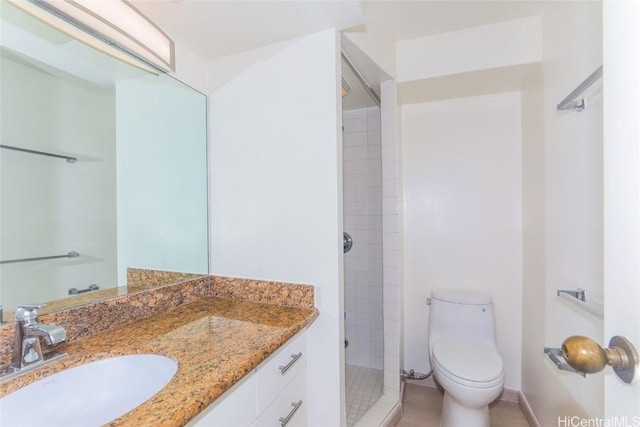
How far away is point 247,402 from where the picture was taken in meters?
0.87

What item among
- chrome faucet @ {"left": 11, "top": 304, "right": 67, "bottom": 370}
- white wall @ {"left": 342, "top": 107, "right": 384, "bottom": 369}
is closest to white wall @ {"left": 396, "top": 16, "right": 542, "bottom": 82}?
white wall @ {"left": 342, "top": 107, "right": 384, "bottom": 369}

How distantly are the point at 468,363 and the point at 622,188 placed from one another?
1.48 m

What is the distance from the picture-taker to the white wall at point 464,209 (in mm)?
2016

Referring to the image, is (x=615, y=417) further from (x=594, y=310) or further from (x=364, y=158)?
(x=364, y=158)

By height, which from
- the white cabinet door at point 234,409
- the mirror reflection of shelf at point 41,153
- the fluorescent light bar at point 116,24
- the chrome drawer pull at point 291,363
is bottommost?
the chrome drawer pull at point 291,363

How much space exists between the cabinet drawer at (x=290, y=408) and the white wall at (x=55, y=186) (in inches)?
35.0

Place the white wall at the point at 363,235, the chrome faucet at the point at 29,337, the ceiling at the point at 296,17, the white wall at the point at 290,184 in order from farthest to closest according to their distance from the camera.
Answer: the white wall at the point at 363,235, the white wall at the point at 290,184, the ceiling at the point at 296,17, the chrome faucet at the point at 29,337

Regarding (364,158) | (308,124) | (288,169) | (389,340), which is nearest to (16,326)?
(288,169)

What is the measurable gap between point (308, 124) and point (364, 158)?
115 centimetres

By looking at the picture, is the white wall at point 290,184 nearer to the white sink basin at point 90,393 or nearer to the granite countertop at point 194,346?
the granite countertop at point 194,346

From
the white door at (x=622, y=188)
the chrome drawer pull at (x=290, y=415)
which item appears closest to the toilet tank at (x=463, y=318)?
the chrome drawer pull at (x=290, y=415)

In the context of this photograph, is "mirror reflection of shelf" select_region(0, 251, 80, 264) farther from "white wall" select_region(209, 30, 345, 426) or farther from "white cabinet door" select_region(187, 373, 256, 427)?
"white cabinet door" select_region(187, 373, 256, 427)

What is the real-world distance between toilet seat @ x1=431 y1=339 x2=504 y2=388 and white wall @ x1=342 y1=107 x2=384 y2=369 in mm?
629

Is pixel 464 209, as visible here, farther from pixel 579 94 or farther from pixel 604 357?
pixel 604 357
